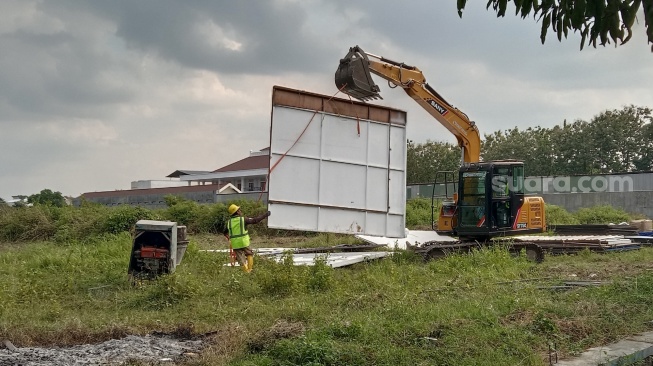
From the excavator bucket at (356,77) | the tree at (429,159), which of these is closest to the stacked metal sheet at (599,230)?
the excavator bucket at (356,77)

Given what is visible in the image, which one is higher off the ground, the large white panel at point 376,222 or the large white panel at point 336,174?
the large white panel at point 336,174

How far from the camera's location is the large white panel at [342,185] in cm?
1356

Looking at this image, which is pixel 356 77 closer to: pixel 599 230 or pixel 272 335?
pixel 272 335

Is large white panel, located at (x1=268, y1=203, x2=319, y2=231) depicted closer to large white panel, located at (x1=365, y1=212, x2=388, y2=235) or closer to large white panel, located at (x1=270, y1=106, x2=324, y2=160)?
large white panel, located at (x1=270, y1=106, x2=324, y2=160)

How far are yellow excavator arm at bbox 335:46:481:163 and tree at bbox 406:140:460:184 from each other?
110ft

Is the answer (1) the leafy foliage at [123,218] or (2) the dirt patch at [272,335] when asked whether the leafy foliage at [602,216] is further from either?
(2) the dirt patch at [272,335]

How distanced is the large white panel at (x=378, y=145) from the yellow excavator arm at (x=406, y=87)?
0.78 m

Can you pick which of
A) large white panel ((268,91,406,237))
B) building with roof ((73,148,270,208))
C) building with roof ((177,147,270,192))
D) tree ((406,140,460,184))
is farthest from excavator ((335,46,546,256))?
building with roof ((177,147,270,192))

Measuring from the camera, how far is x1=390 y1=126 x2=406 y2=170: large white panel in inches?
577

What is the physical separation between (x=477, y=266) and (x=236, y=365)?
25.9ft

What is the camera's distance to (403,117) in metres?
14.9

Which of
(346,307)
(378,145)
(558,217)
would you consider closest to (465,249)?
(378,145)

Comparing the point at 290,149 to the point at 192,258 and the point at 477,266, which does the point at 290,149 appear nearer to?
the point at 192,258

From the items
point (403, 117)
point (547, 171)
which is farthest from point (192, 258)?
point (547, 171)
